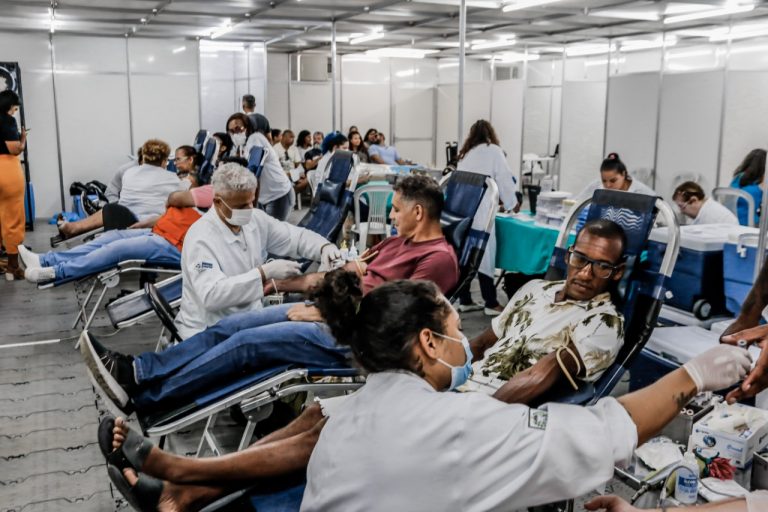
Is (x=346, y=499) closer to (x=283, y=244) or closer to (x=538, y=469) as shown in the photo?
(x=538, y=469)

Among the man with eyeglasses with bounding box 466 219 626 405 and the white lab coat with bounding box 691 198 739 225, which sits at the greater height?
the white lab coat with bounding box 691 198 739 225

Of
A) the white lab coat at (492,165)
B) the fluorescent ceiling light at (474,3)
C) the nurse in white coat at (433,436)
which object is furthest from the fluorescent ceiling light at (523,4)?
the nurse in white coat at (433,436)

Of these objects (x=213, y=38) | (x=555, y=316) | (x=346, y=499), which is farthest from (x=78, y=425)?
(x=213, y=38)

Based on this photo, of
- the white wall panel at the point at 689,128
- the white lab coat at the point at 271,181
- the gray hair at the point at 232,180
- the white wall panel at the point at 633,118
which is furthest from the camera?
the white wall panel at the point at 633,118

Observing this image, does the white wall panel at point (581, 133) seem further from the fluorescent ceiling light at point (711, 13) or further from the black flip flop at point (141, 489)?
the black flip flop at point (141, 489)

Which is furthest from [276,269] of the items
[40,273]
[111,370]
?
[40,273]

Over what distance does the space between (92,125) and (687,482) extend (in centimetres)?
938

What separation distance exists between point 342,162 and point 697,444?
2964mm

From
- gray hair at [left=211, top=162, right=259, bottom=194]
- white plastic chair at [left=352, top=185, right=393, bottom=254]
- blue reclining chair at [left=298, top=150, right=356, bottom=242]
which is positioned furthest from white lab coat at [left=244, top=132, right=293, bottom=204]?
gray hair at [left=211, top=162, right=259, bottom=194]

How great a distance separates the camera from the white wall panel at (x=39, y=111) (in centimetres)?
933

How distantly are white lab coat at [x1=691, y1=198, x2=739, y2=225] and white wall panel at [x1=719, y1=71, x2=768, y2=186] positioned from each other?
12.3 feet

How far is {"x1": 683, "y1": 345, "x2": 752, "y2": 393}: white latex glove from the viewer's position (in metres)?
1.62

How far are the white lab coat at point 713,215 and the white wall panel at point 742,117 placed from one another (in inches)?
148

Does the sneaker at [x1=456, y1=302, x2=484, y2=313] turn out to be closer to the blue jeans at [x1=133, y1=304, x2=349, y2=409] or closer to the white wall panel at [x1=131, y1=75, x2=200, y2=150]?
the blue jeans at [x1=133, y1=304, x2=349, y2=409]
